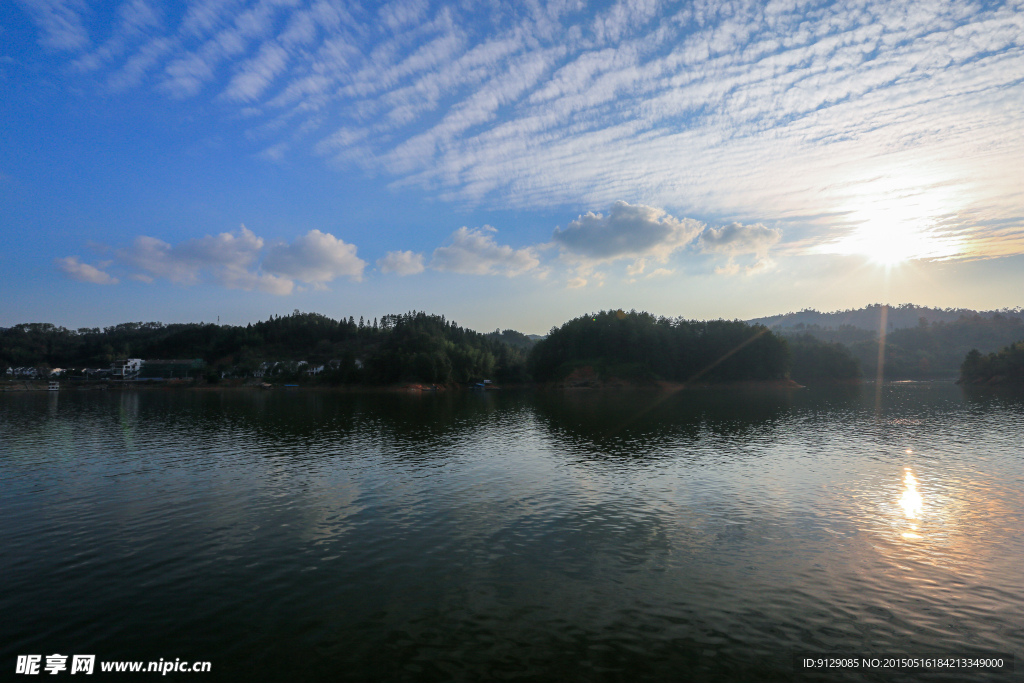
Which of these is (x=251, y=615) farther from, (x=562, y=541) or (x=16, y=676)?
(x=562, y=541)

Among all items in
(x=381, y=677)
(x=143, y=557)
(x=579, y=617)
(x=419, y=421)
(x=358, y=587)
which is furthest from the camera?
(x=419, y=421)

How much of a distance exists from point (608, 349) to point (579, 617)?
7244 inches

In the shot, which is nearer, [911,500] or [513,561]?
[513,561]

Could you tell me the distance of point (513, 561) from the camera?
72.7 ft

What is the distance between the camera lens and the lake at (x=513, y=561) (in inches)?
598

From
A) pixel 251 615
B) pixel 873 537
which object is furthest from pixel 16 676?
pixel 873 537

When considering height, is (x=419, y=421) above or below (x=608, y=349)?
below

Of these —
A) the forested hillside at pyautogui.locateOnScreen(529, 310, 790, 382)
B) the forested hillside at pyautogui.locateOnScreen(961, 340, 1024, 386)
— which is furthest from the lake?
the forested hillside at pyautogui.locateOnScreen(961, 340, 1024, 386)

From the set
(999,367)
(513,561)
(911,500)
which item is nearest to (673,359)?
(999,367)

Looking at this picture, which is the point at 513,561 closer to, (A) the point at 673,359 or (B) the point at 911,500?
(B) the point at 911,500

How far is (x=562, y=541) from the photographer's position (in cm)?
2470

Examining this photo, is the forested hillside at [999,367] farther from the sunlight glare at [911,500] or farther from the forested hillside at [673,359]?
the sunlight glare at [911,500]

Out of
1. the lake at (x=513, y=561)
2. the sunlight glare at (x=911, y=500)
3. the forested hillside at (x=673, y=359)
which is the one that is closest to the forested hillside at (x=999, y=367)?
the forested hillside at (x=673, y=359)

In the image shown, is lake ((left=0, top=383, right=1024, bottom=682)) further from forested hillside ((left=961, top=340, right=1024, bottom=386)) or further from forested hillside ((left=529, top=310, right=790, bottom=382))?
forested hillside ((left=961, top=340, right=1024, bottom=386))
